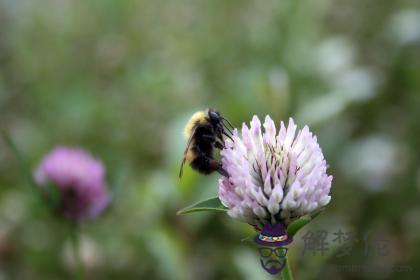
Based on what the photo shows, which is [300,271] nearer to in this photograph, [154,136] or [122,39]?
[154,136]

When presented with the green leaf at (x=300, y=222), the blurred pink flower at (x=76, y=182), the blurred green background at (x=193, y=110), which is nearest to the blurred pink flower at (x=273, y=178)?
the green leaf at (x=300, y=222)

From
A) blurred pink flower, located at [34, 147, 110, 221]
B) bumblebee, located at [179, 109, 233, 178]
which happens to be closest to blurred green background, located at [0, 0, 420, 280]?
blurred pink flower, located at [34, 147, 110, 221]

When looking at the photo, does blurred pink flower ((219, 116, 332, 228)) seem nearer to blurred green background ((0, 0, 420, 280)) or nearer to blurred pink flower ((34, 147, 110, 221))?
blurred green background ((0, 0, 420, 280))

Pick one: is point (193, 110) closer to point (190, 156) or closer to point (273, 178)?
point (190, 156)

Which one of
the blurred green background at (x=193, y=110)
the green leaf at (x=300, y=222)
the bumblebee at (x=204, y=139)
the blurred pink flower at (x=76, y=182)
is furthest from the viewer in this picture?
the blurred green background at (x=193, y=110)

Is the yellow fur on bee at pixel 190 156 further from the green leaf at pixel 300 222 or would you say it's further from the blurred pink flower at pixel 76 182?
the blurred pink flower at pixel 76 182

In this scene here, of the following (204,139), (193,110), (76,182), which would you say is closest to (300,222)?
(204,139)
